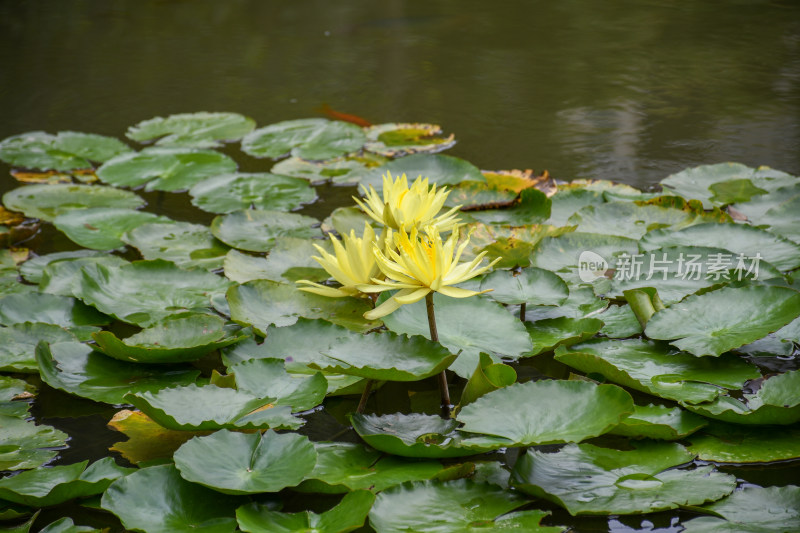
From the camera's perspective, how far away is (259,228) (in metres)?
2.01

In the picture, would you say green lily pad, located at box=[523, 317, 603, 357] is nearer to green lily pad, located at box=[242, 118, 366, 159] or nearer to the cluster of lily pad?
the cluster of lily pad

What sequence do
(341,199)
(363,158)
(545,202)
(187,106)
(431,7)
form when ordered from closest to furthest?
(545,202), (341,199), (363,158), (187,106), (431,7)

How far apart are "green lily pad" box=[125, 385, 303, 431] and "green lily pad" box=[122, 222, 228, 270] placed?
27.2 inches

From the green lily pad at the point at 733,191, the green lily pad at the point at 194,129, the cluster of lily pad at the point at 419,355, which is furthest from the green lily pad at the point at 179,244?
the green lily pad at the point at 733,191

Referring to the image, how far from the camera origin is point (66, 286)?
172 centimetres

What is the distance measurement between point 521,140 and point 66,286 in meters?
1.57

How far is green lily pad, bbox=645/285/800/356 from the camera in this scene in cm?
130

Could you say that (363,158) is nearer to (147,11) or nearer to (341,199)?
(341,199)

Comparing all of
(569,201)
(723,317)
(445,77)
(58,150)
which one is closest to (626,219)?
(569,201)

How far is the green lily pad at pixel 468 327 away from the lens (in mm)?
1335

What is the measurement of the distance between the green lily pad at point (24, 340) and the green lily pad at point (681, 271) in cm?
111

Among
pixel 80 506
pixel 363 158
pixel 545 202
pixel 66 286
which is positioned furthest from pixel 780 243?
pixel 66 286

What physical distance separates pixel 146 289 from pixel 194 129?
4.18ft

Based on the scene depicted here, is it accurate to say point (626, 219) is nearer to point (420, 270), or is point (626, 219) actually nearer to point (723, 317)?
point (723, 317)
